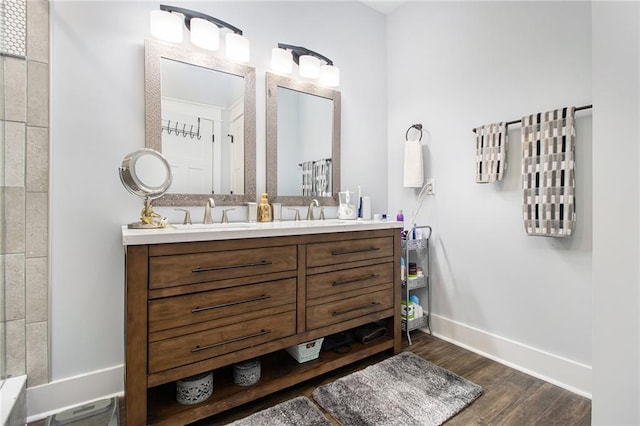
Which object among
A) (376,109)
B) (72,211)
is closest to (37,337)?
(72,211)

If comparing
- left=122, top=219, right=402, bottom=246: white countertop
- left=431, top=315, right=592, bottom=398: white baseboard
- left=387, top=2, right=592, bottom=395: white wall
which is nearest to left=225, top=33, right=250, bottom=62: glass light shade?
left=122, top=219, right=402, bottom=246: white countertop

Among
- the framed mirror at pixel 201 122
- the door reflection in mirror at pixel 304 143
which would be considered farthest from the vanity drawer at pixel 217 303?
the door reflection in mirror at pixel 304 143

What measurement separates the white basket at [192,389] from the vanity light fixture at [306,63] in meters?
1.89

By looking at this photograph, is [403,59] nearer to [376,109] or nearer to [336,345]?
[376,109]

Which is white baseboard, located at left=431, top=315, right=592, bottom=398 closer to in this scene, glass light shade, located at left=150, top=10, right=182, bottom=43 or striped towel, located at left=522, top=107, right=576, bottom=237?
striped towel, located at left=522, top=107, right=576, bottom=237

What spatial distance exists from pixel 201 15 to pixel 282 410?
2164mm

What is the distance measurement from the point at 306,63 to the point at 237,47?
52 centimetres

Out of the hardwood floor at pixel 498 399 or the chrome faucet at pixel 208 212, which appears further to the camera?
the chrome faucet at pixel 208 212

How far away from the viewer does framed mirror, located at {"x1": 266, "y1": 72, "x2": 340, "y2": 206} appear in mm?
2055

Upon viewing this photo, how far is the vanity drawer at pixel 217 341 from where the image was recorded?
1190 mm

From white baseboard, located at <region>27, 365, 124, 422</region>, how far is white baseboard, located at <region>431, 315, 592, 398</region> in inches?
83.8

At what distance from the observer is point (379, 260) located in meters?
1.88

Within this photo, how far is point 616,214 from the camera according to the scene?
3.22 feet

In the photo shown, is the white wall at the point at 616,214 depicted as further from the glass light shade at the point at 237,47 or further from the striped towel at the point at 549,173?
the glass light shade at the point at 237,47
